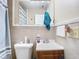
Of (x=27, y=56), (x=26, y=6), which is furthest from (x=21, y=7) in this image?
(x=27, y=56)

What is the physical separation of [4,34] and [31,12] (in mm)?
829

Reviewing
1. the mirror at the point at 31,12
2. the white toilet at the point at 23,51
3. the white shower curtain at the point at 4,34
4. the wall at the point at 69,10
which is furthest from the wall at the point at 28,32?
the wall at the point at 69,10

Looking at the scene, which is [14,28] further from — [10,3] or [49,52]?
[49,52]

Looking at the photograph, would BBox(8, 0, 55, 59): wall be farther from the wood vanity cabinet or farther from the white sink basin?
the wood vanity cabinet

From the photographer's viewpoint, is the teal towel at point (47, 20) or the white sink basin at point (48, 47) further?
the teal towel at point (47, 20)

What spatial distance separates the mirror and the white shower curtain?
13.3 inches

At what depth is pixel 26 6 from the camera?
2.98 metres

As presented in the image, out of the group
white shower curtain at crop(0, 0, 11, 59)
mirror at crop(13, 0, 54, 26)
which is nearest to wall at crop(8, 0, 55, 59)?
mirror at crop(13, 0, 54, 26)

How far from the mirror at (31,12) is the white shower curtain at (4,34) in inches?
13.3

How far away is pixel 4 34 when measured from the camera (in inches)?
99.5

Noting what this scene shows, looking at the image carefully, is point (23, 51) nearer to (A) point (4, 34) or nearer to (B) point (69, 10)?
(A) point (4, 34)

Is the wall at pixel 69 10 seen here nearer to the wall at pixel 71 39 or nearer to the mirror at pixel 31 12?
the wall at pixel 71 39

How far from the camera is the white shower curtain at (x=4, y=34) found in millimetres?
2363

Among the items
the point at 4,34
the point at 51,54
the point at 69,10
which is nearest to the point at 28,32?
the point at 4,34
